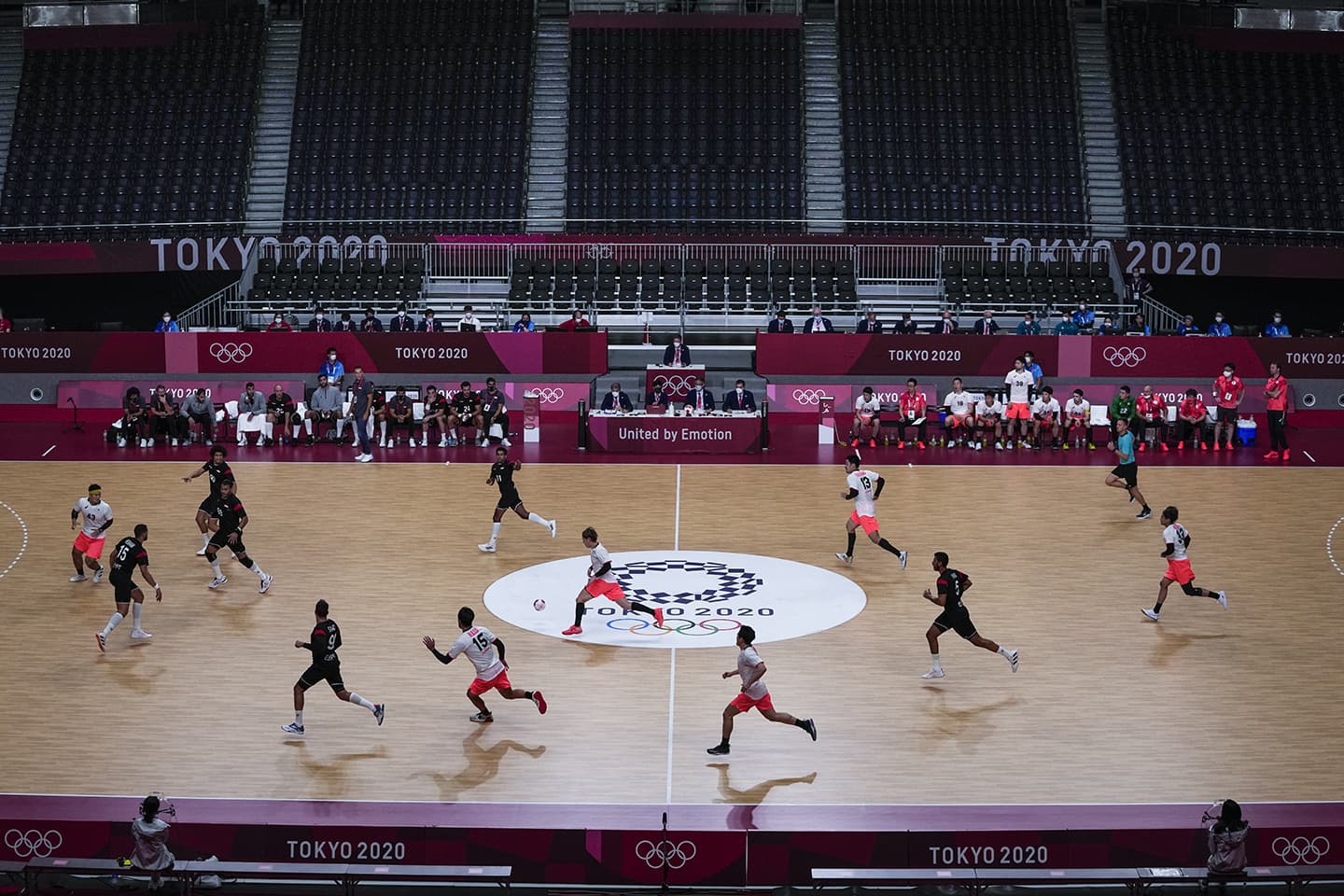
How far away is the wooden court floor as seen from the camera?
13.1 metres

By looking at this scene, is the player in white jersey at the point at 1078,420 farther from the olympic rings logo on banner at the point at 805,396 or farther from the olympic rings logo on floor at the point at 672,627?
the olympic rings logo on floor at the point at 672,627

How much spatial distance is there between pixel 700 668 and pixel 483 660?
3.08 meters

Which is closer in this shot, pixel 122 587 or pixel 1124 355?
pixel 122 587

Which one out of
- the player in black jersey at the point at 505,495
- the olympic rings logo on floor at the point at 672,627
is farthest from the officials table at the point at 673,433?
the olympic rings logo on floor at the point at 672,627

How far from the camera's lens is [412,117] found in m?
42.3

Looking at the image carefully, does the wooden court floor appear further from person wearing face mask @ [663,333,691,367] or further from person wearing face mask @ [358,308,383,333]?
person wearing face mask @ [358,308,383,333]

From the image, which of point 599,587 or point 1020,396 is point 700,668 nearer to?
point 599,587

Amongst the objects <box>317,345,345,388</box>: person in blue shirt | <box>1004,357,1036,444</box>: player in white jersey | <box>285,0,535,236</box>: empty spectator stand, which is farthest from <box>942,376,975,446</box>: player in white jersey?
<box>285,0,535,236</box>: empty spectator stand

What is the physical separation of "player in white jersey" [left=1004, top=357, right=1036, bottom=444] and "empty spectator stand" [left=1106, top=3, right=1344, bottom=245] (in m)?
11.8

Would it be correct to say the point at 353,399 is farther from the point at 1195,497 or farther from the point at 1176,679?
the point at 1176,679

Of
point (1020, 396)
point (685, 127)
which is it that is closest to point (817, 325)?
point (1020, 396)

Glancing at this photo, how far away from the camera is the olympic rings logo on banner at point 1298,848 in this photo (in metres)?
11.3

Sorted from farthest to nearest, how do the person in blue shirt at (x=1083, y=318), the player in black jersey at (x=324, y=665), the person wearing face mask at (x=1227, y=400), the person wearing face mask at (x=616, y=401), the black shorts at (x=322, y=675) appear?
the person in blue shirt at (x=1083, y=318), the person wearing face mask at (x=616, y=401), the person wearing face mask at (x=1227, y=400), the black shorts at (x=322, y=675), the player in black jersey at (x=324, y=665)

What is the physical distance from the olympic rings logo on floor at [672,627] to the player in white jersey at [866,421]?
42.3 ft
